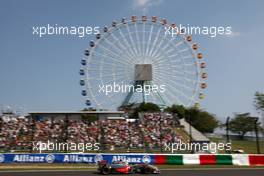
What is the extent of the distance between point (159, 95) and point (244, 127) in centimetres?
4136

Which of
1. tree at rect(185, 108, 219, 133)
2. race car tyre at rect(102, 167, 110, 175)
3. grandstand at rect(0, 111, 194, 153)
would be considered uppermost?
tree at rect(185, 108, 219, 133)

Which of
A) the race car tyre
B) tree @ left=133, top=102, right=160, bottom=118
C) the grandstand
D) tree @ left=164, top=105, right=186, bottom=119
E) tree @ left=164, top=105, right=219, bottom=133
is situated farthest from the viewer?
tree @ left=164, top=105, right=219, bottom=133

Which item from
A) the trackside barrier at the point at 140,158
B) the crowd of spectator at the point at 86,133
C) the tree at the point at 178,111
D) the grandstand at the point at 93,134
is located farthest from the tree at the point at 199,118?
the trackside barrier at the point at 140,158

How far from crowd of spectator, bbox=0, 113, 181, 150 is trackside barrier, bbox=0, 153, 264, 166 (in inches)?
189

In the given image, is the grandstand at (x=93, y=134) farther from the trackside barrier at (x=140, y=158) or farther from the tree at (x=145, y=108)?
the tree at (x=145, y=108)

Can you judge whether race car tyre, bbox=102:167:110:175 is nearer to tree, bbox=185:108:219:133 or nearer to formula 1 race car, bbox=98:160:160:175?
formula 1 race car, bbox=98:160:160:175

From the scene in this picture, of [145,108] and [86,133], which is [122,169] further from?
[145,108]

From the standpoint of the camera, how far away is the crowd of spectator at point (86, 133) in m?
37.0

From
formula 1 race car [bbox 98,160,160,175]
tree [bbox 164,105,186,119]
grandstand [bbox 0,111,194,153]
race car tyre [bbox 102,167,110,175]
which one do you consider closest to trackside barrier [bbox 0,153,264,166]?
grandstand [bbox 0,111,194,153]

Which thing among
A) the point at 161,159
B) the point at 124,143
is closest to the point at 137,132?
the point at 124,143

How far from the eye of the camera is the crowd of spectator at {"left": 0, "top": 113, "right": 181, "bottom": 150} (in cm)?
3703

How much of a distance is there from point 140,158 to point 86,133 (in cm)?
1290

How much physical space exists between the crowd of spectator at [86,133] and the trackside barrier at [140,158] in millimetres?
4796

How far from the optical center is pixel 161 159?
30375 mm
